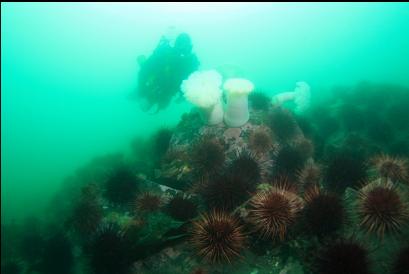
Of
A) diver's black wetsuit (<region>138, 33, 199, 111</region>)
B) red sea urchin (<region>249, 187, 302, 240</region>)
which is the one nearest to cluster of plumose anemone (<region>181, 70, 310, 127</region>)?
red sea urchin (<region>249, 187, 302, 240</region>)

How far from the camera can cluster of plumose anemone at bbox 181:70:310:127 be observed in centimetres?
889

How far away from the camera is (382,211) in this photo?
4.47 m

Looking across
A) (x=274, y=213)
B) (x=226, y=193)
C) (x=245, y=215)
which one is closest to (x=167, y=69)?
(x=226, y=193)

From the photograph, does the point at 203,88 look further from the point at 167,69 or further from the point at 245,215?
the point at 167,69

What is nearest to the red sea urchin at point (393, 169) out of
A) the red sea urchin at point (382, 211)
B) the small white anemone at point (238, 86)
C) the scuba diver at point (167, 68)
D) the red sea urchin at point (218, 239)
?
the red sea urchin at point (382, 211)

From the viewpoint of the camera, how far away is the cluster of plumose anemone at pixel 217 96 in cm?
889

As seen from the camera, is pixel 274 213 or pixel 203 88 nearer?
pixel 274 213

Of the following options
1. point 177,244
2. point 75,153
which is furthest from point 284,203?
point 75,153

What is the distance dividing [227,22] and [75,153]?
72607mm

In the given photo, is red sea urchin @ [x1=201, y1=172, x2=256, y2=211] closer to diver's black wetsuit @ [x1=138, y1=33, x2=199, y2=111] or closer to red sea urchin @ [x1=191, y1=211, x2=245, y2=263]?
red sea urchin @ [x1=191, y1=211, x2=245, y2=263]

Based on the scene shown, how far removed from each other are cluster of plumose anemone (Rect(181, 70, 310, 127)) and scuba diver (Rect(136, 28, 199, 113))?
756 cm

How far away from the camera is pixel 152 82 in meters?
17.5

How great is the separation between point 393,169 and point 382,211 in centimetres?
204

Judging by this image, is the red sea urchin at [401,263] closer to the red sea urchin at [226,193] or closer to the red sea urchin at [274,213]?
the red sea urchin at [274,213]
